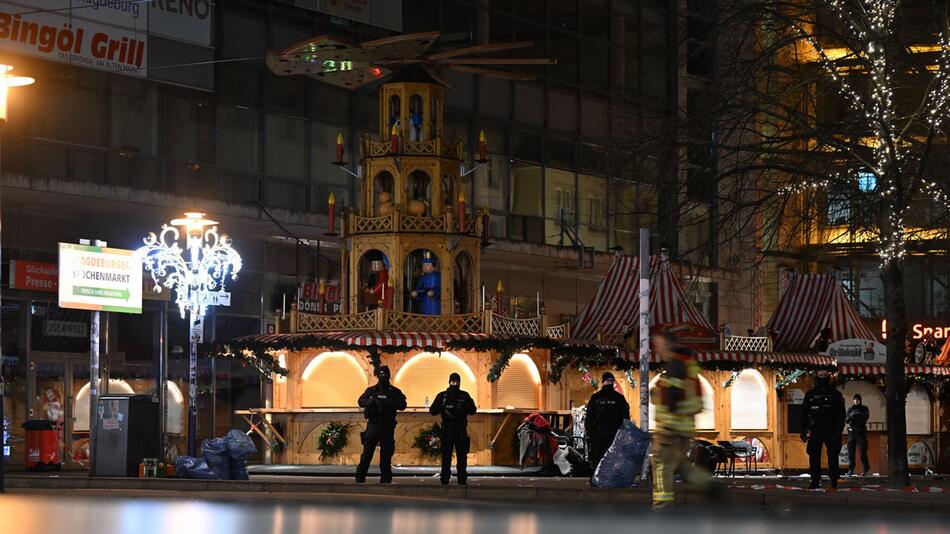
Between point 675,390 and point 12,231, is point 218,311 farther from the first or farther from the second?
point 675,390

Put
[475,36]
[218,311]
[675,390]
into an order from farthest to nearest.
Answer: [475,36], [218,311], [675,390]

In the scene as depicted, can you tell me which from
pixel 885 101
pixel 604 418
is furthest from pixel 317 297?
pixel 885 101

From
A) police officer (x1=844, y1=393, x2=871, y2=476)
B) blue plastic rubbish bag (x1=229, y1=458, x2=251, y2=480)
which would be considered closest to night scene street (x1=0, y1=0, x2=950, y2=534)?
police officer (x1=844, y1=393, x2=871, y2=476)

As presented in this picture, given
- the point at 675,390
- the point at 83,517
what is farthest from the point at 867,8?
the point at 83,517

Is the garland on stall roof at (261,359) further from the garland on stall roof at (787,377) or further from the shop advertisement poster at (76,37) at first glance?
the garland on stall roof at (787,377)

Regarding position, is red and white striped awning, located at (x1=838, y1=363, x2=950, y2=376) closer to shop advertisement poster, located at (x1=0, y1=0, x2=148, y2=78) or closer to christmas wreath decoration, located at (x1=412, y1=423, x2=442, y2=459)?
christmas wreath decoration, located at (x1=412, y1=423, x2=442, y2=459)

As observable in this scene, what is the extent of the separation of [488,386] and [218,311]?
10.0 meters

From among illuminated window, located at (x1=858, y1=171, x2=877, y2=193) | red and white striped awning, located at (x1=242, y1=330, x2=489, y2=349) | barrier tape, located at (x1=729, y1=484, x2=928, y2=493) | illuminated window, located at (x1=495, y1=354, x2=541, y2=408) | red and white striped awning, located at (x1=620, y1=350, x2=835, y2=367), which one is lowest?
barrier tape, located at (x1=729, y1=484, x2=928, y2=493)

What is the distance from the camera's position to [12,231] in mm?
38875

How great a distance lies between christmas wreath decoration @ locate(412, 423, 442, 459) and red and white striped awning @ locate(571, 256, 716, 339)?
6976 millimetres

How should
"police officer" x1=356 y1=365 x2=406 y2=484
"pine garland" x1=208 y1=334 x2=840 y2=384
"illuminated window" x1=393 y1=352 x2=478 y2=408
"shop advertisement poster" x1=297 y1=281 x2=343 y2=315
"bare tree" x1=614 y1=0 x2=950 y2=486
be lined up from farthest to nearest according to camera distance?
1. "shop advertisement poster" x1=297 y1=281 x2=343 y2=315
2. "illuminated window" x1=393 y1=352 x2=478 y2=408
3. "pine garland" x1=208 y1=334 x2=840 y2=384
4. "bare tree" x1=614 y1=0 x2=950 y2=486
5. "police officer" x1=356 y1=365 x2=406 y2=484

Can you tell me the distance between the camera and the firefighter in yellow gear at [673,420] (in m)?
19.0

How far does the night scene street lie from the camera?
25781 millimetres

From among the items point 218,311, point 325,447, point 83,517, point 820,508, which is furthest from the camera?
point 218,311
